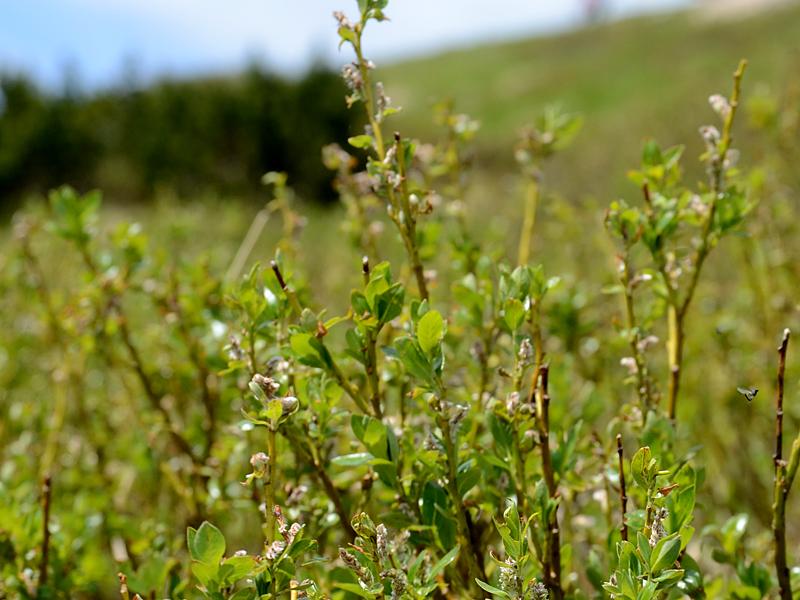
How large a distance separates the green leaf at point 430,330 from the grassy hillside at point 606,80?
30.1ft

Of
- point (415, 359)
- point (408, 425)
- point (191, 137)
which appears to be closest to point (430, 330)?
point (415, 359)

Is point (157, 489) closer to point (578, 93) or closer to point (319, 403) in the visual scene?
point (319, 403)

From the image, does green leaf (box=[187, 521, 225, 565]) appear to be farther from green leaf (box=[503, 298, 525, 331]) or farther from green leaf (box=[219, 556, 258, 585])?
green leaf (box=[503, 298, 525, 331])

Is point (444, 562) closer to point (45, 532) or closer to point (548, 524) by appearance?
point (548, 524)

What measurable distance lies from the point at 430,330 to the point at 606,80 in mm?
21953

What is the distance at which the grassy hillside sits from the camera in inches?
456

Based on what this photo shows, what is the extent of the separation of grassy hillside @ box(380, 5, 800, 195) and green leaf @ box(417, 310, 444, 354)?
30.1ft

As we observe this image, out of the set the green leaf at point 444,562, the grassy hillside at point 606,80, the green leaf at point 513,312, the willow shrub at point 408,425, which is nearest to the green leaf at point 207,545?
the willow shrub at point 408,425

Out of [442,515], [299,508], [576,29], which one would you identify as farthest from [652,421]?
[576,29]

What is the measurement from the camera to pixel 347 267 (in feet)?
15.0

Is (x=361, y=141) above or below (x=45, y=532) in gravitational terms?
above

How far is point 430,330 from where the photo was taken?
63cm

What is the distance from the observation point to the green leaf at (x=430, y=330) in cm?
62

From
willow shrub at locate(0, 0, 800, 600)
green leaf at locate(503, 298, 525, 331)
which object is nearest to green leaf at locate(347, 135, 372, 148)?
willow shrub at locate(0, 0, 800, 600)
